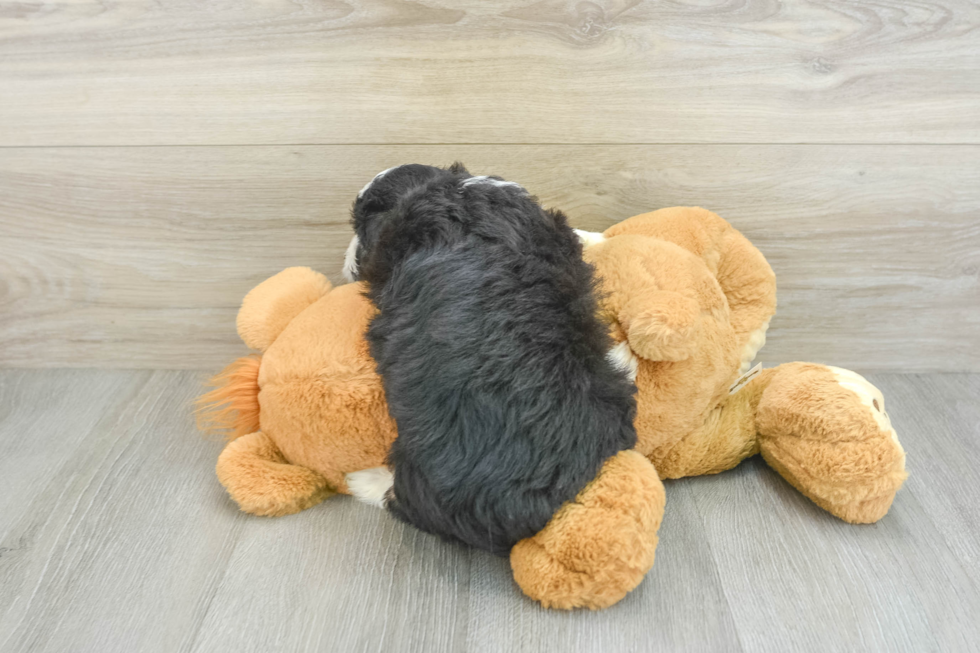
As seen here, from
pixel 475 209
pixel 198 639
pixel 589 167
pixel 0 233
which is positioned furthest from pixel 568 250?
pixel 0 233

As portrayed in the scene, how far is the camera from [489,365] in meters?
0.55

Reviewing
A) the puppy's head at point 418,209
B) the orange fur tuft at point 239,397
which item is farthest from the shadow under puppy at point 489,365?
the orange fur tuft at point 239,397

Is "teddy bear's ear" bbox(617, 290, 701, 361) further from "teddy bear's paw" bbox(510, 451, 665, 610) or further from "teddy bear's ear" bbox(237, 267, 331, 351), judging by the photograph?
"teddy bear's ear" bbox(237, 267, 331, 351)

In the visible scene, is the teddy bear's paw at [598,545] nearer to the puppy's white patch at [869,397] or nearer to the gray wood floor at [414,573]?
the gray wood floor at [414,573]

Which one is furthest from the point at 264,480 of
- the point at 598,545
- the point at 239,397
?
the point at 598,545

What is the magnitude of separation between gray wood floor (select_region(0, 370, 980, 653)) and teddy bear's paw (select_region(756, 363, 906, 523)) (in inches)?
1.4

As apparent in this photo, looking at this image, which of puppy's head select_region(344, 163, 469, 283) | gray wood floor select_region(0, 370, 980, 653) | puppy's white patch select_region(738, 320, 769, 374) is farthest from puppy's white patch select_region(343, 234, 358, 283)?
puppy's white patch select_region(738, 320, 769, 374)

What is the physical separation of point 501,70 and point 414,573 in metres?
0.54

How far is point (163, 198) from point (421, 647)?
2.06ft

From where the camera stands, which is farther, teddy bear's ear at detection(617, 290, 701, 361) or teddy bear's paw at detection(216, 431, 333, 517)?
teddy bear's paw at detection(216, 431, 333, 517)

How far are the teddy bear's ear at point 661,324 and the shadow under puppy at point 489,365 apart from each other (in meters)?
0.03

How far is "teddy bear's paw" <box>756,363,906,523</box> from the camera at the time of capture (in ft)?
2.11

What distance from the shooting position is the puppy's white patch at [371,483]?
68cm

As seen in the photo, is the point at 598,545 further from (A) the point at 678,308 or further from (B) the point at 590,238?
(B) the point at 590,238
